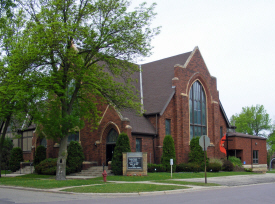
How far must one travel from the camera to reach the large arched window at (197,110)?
34531 mm

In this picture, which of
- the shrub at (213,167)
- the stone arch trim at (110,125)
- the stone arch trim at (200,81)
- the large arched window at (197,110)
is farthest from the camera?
the large arched window at (197,110)

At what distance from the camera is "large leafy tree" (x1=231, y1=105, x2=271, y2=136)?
238 feet

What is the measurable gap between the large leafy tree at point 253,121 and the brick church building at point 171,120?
32.5 m

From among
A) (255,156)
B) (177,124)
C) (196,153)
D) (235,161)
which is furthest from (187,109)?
(255,156)

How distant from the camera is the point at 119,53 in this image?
2325 cm

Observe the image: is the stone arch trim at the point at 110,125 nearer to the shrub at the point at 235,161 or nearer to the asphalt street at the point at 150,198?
the asphalt street at the point at 150,198

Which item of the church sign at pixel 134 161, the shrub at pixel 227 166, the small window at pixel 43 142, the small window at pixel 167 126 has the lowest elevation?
the shrub at pixel 227 166

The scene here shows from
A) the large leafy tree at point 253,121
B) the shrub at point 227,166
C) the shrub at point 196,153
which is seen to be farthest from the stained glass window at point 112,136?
the large leafy tree at point 253,121

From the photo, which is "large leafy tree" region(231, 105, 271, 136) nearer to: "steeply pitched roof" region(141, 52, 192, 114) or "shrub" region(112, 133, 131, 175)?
"steeply pitched roof" region(141, 52, 192, 114)

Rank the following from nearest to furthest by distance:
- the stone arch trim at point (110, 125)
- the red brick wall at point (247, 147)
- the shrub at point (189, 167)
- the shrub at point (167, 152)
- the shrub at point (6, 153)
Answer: the stone arch trim at point (110, 125), the shrub at point (167, 152), the shrub at point (189, 167), the red brick wall at point (247, 147), the shrub at point (6, 153)

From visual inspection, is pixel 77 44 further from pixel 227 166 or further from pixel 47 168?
pixel 227 166

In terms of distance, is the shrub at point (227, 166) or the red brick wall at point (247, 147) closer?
the shrub at point (227, 166)

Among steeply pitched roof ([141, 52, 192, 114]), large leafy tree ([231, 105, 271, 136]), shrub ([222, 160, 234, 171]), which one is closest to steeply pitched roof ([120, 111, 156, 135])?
steeply pitched roof ([141, 52, 192, 114])

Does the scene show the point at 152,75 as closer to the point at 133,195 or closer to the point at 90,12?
the point at 90,12
